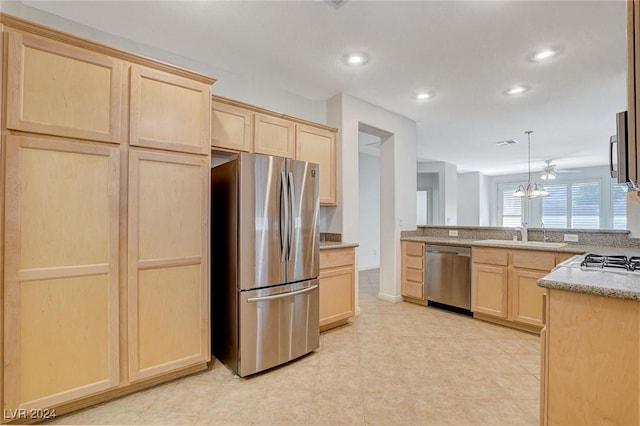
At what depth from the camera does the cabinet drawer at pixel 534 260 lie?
2924 mm

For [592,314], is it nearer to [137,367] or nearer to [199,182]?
[199,182]

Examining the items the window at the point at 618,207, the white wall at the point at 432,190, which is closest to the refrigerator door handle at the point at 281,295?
the white wall at the point at 432,190

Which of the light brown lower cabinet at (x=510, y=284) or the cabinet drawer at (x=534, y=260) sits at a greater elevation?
the cabinet drawer at (x=534, y=260)

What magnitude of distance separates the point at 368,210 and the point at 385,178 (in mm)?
2451

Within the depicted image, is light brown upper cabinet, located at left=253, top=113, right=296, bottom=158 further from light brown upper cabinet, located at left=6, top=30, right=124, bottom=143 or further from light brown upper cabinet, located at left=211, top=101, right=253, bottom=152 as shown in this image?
light brown upper cabinet, located at left=6, top=30, right=124, bottom=143

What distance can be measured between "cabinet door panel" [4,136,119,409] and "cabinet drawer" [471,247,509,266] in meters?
3.50

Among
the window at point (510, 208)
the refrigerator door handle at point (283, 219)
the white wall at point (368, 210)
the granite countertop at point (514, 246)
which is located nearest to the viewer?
the refrigerator door handle at point (283, 219)

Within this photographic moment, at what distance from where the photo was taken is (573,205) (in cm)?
809

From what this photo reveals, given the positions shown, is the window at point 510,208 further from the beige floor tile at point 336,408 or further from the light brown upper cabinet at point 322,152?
the beige floor tile at point 336,408

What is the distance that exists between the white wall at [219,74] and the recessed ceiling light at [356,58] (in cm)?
99

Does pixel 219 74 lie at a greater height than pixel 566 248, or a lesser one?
greater

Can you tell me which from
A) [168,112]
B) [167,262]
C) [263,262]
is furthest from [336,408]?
[168,112]

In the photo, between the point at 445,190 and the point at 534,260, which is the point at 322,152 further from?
the point at 445,190

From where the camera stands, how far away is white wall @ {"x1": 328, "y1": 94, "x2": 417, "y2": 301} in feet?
11.8
